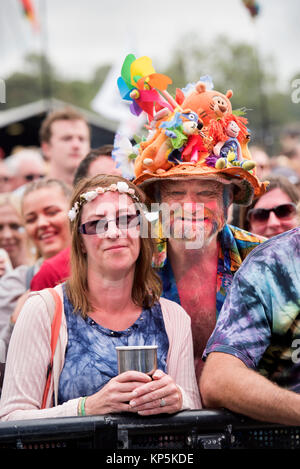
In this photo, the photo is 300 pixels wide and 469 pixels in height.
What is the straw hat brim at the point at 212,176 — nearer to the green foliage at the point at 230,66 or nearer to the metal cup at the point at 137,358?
the metal cup at the point at 137,358

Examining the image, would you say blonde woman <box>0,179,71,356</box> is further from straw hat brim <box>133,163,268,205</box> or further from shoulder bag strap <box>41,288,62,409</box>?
shoulder bag strap <box>41,288,62,409</box>

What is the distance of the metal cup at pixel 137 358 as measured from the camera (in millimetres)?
1864

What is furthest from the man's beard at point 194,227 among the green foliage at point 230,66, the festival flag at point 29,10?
the green foliage at point 230,66

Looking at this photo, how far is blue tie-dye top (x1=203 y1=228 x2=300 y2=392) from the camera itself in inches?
78.4

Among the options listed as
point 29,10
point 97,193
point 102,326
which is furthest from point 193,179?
point 29,10

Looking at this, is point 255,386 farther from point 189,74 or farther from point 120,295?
point 189,74

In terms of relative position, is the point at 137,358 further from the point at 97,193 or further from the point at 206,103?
the point at 206,103

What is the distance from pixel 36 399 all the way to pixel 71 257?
608 millimetres

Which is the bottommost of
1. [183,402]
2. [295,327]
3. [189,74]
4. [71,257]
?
[183,402]

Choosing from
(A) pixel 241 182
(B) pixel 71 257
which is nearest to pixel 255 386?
(B) pixel 71 257

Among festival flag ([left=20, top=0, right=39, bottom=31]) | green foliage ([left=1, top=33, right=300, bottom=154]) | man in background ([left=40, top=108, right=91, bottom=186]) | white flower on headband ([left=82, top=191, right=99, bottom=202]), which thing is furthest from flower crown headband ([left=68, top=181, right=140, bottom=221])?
green foliage ([left=1, top=33, right=300, bottom=154])

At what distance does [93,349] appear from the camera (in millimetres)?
2309

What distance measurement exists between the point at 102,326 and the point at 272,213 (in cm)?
153

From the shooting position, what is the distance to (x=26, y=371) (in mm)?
2193
